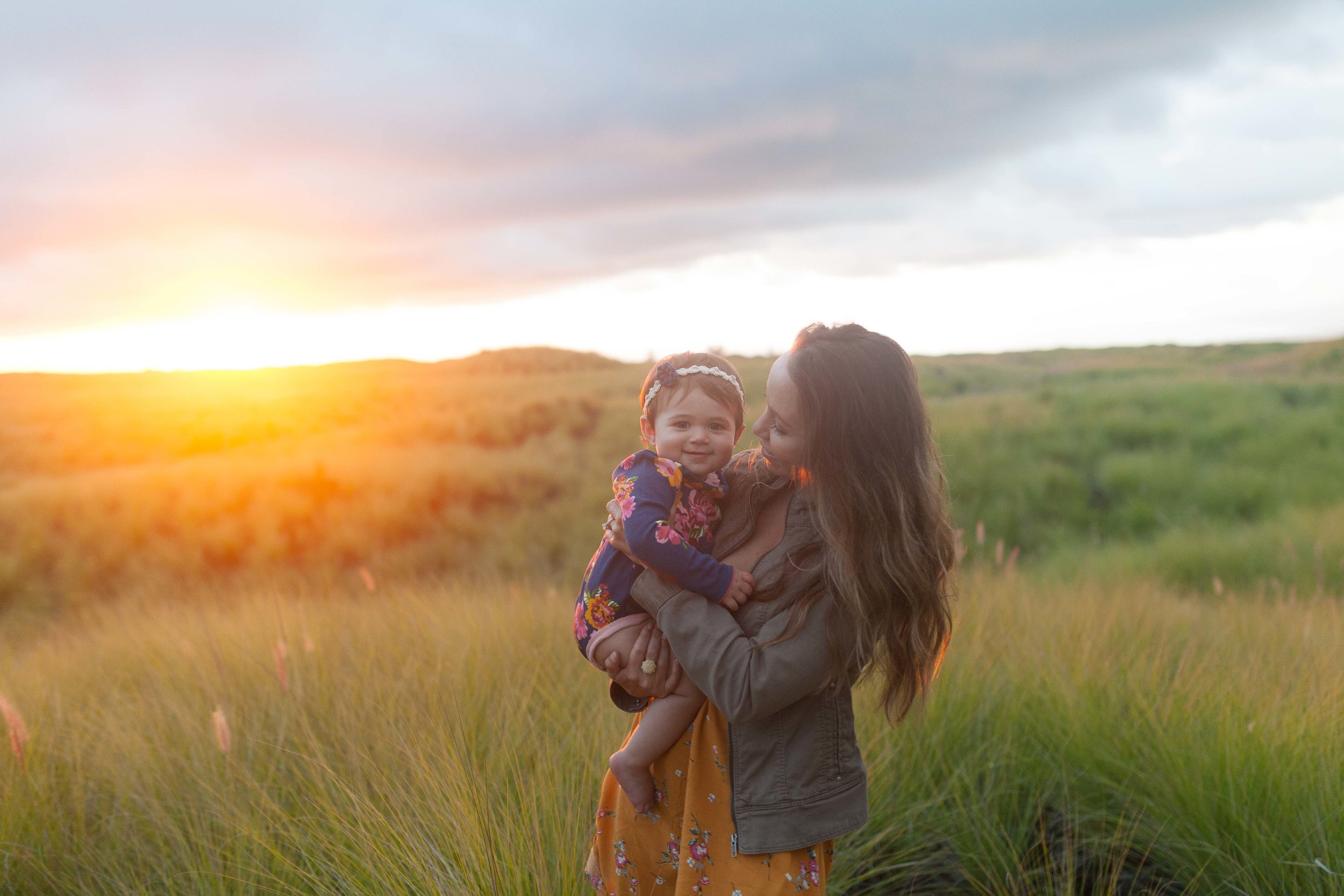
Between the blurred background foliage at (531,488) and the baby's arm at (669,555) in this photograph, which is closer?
the baby's arm at (669,555)

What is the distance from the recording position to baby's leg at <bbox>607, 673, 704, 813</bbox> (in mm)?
1968

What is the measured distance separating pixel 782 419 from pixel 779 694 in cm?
59

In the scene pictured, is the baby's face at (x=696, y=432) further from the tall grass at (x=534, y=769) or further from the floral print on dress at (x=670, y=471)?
the tall grass at (x=534, y=769)

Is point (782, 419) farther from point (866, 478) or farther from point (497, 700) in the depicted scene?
point (497, 700)

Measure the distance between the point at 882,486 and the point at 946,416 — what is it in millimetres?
14399

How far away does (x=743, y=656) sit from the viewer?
176 cm

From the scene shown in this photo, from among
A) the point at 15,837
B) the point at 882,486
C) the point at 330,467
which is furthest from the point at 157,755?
the point at 330,467

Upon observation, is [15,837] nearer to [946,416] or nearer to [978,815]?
[978,815]

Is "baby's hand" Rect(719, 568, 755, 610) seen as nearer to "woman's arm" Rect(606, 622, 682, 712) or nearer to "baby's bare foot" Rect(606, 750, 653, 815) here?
"woman's arm" Rect(606, 622, 682, 712)

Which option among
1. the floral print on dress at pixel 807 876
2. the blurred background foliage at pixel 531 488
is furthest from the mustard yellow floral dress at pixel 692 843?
the blurred background foliage at pixel 531 488

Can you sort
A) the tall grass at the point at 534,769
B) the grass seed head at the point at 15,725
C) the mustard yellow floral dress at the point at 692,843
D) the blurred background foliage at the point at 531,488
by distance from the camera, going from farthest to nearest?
the blurred background foliage at the point at 531,488 → the tall grass at the point at 534,769 → the grass seed head at the point at 15,725 → the mustard yellow floral dress at the point at 692,843

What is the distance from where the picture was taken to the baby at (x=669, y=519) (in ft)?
6.20

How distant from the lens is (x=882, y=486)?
71.8 inches

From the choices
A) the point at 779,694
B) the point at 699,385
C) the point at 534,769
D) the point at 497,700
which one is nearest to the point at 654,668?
the point at 779,694
